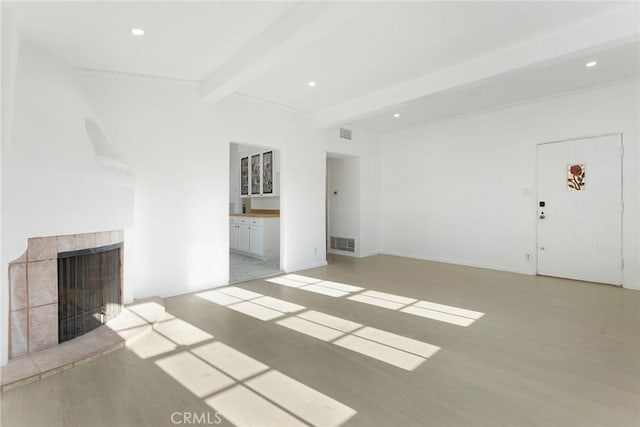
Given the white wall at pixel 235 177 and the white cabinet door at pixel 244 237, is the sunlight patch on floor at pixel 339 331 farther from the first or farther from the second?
the white wall at pixel 235 177

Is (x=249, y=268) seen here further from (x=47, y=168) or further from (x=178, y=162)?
(x=47, y=168)

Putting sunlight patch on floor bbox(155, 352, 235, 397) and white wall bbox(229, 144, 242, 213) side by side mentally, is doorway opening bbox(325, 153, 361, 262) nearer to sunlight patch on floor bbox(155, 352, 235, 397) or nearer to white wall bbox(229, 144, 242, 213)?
white wall bbox(229, 144, 242, 213)

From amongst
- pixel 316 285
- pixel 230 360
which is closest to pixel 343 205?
pixel 316 285

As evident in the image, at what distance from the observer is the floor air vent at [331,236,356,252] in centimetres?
696

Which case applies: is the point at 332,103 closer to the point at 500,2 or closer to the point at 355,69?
the point at 355,69

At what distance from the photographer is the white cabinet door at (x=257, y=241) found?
6305 mm

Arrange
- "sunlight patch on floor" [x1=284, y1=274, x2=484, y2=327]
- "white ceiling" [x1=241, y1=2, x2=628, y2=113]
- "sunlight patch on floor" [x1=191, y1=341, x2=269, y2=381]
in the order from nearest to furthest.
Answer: "sunlight patch on floor" [x1=191, y1=341, x2=269, y2=381], "white ceiling" [x1=241, y1=2, x2=628, y2=113], "sunlight patch on floor" [x1=284, y1=274, x2=484, y2=327]

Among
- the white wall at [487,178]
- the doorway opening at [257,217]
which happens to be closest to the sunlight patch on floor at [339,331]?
the doorway opening at [257,217]

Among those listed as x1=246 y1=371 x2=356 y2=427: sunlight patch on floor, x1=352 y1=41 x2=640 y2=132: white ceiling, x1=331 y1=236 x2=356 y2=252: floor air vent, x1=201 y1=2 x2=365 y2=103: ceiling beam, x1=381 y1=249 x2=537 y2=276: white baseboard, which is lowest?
x1=246 y1=371 x2=356 y2=427: sunlight patch on floor

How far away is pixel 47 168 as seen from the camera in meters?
2.18

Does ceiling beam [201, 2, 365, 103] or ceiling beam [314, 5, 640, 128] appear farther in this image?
ceiling beam [314, 5, 640, 128]

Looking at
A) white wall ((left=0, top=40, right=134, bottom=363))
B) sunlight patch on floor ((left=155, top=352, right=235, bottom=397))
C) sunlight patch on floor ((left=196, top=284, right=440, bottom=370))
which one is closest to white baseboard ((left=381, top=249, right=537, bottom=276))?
sunlight patch on floor ((left=196, top=284, right=440, bottom=370))

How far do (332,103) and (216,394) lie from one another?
4.39 meters

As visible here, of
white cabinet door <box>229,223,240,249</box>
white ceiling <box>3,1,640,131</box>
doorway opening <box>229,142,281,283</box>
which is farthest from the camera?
white cabinet door <box>229,223,240,249</box>
